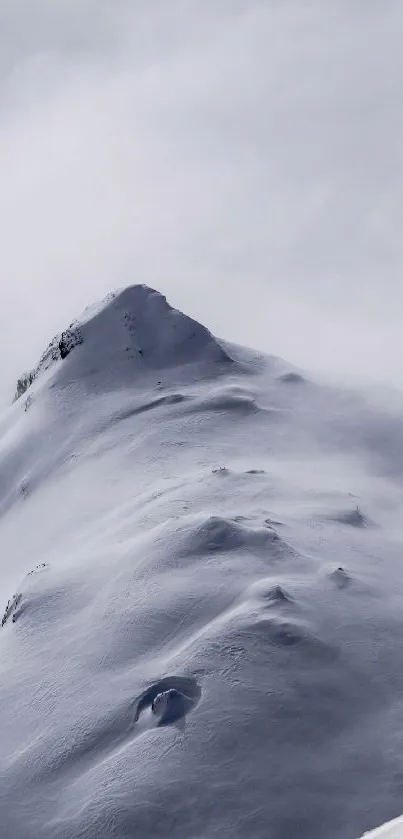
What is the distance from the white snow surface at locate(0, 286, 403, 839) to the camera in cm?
1883

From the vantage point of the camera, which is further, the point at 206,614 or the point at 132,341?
the point at 132,341

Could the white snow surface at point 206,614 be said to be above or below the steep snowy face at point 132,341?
below

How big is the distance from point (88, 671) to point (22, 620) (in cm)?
395

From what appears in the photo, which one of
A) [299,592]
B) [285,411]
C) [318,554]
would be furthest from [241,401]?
[299,592]

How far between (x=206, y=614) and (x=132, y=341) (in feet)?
64.7

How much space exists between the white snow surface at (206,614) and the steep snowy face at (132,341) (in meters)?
1.68

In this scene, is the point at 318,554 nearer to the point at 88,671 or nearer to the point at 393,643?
the point at 393,643

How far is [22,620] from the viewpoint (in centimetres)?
2647

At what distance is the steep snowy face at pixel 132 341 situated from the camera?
40.8 meters

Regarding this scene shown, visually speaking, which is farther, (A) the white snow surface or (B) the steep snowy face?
(B) the steep snowy face

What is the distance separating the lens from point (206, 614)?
75.8ft

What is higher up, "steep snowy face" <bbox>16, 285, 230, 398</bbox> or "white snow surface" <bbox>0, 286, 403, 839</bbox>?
"steep snowy face" <bbox>16, 285, 230, 398</bbox>

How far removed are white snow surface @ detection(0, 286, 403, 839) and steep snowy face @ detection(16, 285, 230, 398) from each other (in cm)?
168

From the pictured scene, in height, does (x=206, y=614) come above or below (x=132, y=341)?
below
